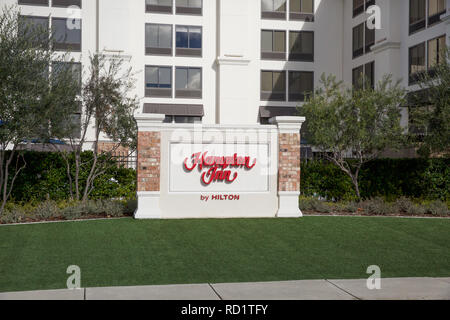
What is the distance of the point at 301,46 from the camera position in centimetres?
4309

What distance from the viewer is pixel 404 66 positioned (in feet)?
116

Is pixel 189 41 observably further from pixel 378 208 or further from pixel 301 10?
pixel 378 208

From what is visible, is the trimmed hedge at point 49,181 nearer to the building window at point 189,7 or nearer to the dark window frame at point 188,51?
the dark window frame at point 188,51

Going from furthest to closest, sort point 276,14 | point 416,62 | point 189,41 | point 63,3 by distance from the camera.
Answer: point 276,14, point 189,41, point 63,3, point 416,62

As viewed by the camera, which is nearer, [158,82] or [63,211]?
[63,211]

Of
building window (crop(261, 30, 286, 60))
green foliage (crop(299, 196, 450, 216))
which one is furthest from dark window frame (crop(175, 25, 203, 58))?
green foliage (crop(299, 196, 450, 216))

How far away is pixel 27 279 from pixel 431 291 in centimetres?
621

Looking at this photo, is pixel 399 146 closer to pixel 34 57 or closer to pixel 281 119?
pixel 281 119

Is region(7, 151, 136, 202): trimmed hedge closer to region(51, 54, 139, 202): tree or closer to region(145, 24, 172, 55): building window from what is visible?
region(51, 54, 139, 202): tree

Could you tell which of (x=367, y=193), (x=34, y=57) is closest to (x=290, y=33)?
(x=367, y=193)

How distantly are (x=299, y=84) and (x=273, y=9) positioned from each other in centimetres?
679

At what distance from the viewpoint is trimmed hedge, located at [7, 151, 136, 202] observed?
1786 centimetres

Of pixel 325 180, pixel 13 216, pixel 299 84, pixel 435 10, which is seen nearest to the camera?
pixel 13 216

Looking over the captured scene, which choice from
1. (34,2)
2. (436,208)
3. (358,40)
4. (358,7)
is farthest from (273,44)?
(436,208)
